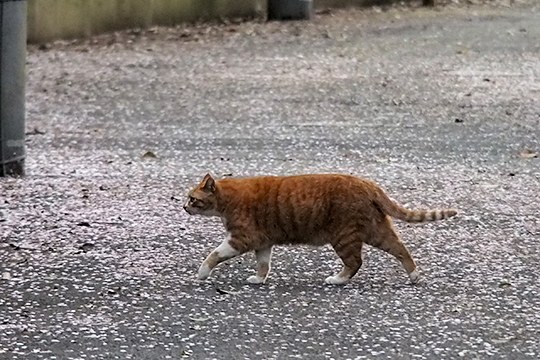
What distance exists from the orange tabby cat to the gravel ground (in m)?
0.15

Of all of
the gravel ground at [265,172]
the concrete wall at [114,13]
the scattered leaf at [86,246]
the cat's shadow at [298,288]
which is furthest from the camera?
the concrete wall at [114,13]

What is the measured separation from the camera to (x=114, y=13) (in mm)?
14891

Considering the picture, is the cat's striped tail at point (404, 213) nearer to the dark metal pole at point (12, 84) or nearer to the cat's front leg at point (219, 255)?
the cat's front leg at point (219, 255)

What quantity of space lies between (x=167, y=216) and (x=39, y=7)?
7767 millimetres

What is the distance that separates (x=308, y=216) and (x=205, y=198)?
482 millimetres

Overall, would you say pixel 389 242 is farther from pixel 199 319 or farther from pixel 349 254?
pixel 199 319

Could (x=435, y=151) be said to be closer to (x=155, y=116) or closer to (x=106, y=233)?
(x=155, y=116)

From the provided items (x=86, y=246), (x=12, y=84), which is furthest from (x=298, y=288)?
(x=12, y=84)

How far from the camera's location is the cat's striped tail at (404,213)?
5203 millimetres

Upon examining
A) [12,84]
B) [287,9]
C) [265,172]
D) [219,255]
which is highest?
[12,84]

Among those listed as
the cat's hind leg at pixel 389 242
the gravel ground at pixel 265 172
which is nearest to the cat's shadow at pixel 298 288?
the gravel ground at pixel 265 172

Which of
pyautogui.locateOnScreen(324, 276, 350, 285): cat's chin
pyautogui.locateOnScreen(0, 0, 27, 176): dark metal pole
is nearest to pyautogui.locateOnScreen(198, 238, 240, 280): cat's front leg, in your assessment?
pyautogui.locateOnScreen(324, 276, 350, 285): cat's chin

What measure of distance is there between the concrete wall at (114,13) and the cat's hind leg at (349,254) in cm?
908

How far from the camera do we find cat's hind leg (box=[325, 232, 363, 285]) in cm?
520
